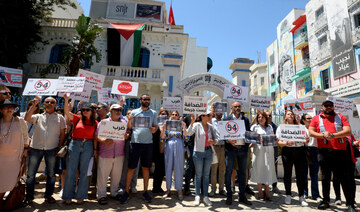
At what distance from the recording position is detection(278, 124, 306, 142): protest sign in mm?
4002

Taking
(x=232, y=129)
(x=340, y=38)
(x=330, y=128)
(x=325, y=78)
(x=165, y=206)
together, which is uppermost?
(x=340, y=38)

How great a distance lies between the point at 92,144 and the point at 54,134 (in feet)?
2.40

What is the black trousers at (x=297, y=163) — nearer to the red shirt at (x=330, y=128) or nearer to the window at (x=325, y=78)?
the red shirt at (x=330, y=128)

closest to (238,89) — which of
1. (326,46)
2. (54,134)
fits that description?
(54,134)

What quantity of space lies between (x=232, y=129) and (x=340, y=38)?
1523cm

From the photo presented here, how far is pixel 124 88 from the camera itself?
5.86m

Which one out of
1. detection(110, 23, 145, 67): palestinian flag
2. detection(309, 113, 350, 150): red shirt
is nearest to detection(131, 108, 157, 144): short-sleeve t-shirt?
detection(309, 113, 350, 150): red shirt

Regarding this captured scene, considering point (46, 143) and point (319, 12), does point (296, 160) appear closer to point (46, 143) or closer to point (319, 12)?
point (46, 143)

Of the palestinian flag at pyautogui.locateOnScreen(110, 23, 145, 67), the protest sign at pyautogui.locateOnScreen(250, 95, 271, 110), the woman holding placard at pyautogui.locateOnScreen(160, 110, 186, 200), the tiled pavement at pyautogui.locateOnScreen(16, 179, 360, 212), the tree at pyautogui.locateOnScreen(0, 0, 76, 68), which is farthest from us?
the palestinian flag at pyautogui.locateOnScreen(110, 23, 145, 67)

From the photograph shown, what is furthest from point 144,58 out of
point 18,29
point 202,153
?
point 202,153

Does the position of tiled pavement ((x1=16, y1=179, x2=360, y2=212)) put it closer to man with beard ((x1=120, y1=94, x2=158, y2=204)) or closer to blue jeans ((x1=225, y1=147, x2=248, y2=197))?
man with beard ((x1=120, y1=94, x2=158, y2=204))

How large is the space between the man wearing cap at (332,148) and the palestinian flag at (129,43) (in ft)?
40.3

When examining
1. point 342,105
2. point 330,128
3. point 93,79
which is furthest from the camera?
point 93,79

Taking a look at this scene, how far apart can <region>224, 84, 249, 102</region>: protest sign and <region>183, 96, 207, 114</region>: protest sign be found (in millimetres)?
1749
